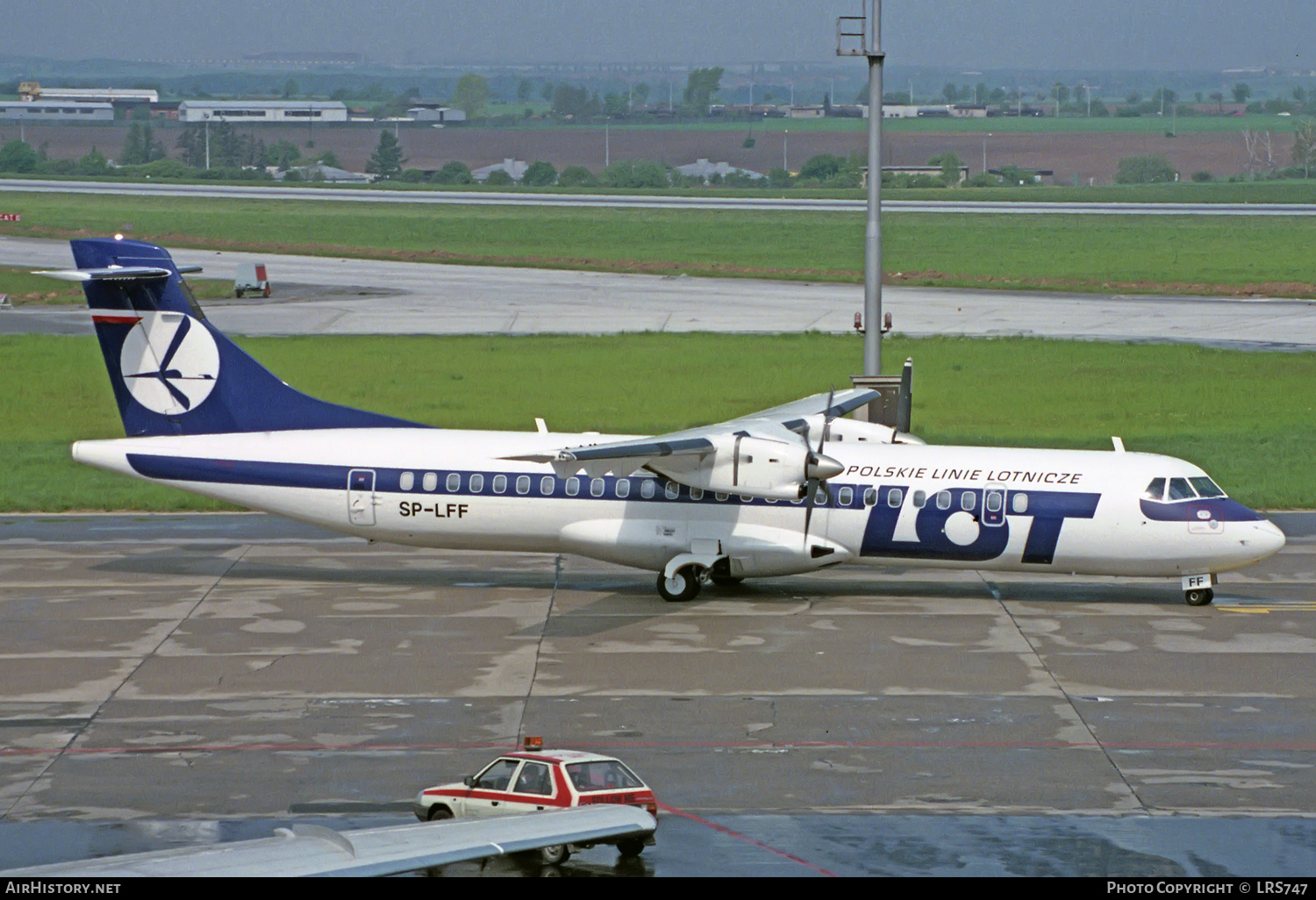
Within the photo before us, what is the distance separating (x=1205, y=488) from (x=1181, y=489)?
534 millimetres

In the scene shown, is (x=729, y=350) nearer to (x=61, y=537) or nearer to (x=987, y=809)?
(x=61, y=537)

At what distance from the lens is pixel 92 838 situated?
16516 millimetres

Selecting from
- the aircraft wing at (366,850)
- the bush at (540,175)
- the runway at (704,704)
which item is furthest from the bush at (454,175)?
the aircraft wing at (366,850)

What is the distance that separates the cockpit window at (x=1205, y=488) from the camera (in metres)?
27.8

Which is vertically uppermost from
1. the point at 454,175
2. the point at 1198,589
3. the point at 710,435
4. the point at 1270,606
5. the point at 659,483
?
the point at 454,175

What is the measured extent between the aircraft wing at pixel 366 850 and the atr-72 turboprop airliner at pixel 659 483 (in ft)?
40.8

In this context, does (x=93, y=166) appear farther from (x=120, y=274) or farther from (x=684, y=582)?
(x=684, y=582)

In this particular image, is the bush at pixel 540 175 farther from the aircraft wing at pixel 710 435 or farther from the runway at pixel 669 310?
the aircraft wing at pixel 710 435

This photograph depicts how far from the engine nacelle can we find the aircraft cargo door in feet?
17.6

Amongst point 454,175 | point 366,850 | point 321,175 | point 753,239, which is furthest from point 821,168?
point 366,850

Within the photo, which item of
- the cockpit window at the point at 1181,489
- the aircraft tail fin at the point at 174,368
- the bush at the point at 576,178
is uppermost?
the bush at the point at 576,178

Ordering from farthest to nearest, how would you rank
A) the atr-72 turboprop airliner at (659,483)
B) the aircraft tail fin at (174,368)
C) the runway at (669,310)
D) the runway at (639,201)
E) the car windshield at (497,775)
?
the runway at (639,201), the runway at (669,310), the aircraft tail fin at (174,368), the atr-72 turboprop airliner at (659,483), the car windshield at (497,775)

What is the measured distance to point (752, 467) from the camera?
88.6 ft

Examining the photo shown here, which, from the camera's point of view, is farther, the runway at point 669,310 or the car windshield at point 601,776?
the runway at point 669,310
